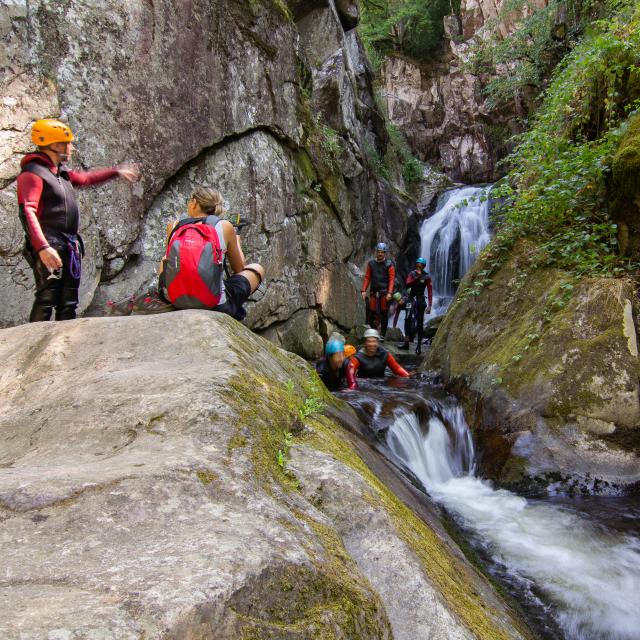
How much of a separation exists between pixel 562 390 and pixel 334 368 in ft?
12.1

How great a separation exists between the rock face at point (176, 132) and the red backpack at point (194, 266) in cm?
310

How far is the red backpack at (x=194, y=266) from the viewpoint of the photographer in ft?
12.0

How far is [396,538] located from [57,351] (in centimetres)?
208

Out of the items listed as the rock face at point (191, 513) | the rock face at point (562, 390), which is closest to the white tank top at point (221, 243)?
the rock face at point (191, 513)

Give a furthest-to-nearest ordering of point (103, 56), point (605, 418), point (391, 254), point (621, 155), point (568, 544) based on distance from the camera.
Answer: point (391, 254), point (103, 56), point (621, 155), point (605, 418), point (568, 544)

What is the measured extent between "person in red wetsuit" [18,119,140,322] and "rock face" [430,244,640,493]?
4591 millimetres

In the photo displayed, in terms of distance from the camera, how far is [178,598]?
108 cm

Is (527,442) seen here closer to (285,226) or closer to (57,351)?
(57,351)

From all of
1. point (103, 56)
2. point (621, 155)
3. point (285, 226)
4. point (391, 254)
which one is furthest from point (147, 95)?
point (391, 254)

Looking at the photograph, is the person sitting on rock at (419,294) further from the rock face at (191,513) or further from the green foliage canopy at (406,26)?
the green foliage canopy at (406,26)

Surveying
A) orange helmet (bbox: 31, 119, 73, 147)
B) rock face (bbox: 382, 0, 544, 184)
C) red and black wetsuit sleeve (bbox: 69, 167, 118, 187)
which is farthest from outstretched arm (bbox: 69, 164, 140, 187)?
rock face (bbox: 382, 0, 544, 184)

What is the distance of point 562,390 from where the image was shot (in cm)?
543

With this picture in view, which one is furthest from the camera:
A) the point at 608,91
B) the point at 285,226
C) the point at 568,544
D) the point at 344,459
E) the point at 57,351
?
the point at 285,226

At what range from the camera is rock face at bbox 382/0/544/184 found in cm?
2366
